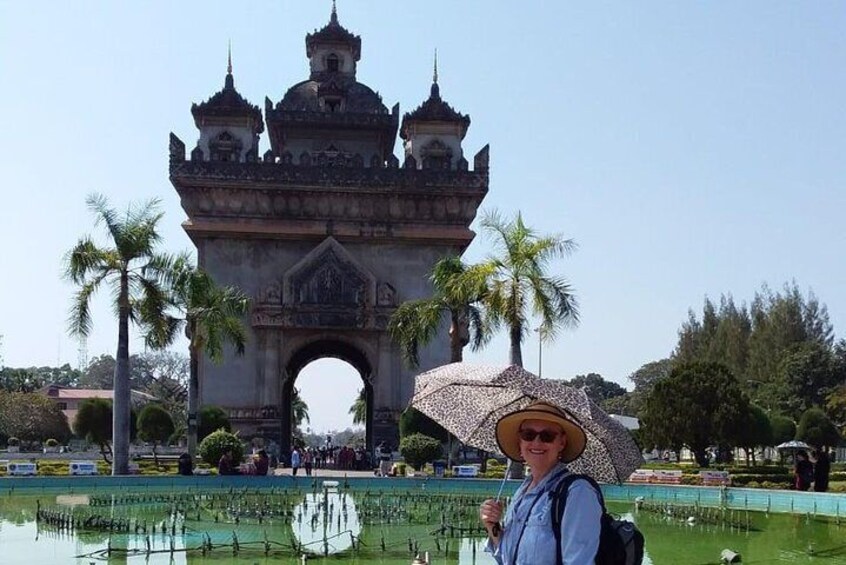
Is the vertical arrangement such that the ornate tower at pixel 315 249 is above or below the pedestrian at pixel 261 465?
above

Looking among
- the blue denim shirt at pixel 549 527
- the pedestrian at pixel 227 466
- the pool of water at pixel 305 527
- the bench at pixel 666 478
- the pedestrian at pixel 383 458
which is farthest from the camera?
the pedestrian at pixel 383 458

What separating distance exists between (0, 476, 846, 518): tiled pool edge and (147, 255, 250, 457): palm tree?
14.2ft

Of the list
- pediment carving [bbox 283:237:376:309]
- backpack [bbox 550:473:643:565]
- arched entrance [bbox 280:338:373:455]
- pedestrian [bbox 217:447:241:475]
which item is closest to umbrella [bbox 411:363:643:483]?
backpack [bbox 550:473:643:565]

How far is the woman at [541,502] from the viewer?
407 centimetres

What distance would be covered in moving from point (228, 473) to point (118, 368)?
12.8 feet

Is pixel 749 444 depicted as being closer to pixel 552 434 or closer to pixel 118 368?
pixel 118 368

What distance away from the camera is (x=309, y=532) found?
17.2 meters

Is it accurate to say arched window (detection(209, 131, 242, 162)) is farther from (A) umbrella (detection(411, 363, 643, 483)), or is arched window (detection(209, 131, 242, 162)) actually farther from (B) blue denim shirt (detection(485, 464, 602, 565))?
(B) blue denim shirt (detection(485, 464, 602, 565))

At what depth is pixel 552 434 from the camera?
15.4ft

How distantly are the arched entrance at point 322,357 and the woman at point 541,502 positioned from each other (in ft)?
125

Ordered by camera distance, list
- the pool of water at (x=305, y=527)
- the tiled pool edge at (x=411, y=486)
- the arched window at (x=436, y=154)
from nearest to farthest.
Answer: the pool of water at (x=305, y=527), the tiled pool edge at (x=411, y=486), the arched window at (x=436, y=154)

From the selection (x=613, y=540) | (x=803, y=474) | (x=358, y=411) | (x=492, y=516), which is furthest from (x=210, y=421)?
(x=358, y=411)

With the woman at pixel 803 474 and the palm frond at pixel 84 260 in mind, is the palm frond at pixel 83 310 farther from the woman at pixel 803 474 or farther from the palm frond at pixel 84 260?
the woman at pixel 803 474

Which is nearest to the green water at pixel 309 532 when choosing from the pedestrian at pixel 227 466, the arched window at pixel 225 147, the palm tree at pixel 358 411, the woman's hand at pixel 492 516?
→ the pedestrian at pixel 227 466
